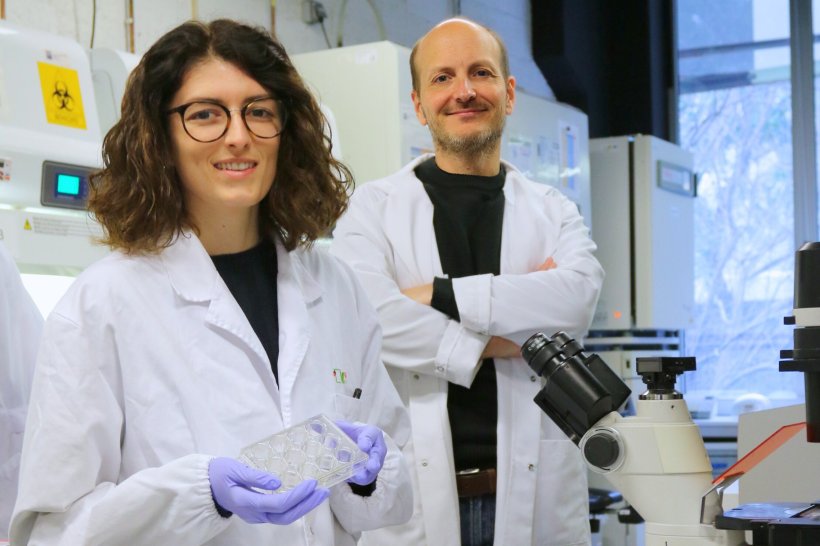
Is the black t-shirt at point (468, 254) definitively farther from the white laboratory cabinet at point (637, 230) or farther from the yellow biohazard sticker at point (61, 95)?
the white laboratory cabinet at point (637, 230)

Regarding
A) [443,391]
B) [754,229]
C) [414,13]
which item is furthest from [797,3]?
[443,391]

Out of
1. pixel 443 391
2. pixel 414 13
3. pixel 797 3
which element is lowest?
pixel 443 391

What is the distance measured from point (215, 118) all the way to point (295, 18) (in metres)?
2.59

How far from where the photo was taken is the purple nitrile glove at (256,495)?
112cm

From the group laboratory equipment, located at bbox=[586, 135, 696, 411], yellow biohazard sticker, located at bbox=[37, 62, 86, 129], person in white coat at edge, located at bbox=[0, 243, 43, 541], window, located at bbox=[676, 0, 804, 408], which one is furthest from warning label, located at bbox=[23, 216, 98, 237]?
window, located at bbox=[676, 0, 804, 408]

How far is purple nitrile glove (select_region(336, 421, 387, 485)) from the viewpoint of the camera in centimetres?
126

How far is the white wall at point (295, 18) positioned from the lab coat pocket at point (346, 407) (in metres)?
1.43

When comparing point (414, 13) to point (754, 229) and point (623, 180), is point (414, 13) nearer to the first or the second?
point (623, 180)

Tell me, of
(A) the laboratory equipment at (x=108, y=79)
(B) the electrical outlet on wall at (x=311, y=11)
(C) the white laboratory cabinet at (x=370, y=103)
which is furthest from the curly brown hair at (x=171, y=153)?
(B) the electrical outlet on wall at (x=311, y=11)

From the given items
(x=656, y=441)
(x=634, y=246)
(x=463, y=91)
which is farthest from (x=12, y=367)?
(x=634, y=246)

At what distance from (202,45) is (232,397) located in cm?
47

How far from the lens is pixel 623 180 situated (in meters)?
5.27

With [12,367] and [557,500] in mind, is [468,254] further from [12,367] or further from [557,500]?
[12,367]

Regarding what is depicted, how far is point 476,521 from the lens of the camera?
187 cm
